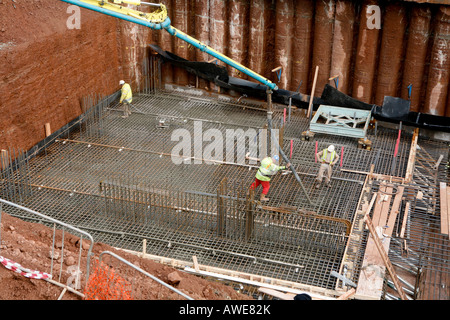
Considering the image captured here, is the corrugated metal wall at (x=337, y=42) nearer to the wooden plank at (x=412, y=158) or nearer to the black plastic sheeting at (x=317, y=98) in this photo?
the black plastic sheeting at (x=317, y=98)

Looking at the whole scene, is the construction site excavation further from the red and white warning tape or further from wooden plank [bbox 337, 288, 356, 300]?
the red and white warning tape

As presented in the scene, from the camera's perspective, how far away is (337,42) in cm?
1991

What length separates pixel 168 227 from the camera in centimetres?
1500

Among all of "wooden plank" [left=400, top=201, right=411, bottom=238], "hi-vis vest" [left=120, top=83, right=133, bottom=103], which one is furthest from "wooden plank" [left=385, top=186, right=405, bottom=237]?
"hi-vis vest" [left=120, top=83, right=133, bottom=103]

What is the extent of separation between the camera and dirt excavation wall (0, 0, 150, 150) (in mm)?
16641

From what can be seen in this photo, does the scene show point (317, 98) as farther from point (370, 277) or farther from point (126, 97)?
point (370, 277)

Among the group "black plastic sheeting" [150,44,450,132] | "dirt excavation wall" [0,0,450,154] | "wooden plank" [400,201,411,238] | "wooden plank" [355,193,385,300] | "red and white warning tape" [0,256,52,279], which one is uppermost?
"dirt excavation wall" [0,0,450,154]

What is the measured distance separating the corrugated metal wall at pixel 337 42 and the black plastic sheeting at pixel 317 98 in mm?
324

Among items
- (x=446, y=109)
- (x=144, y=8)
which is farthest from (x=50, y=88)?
(x=446, y=109)

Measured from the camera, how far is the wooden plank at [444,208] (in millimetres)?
14315

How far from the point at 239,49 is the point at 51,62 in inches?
259

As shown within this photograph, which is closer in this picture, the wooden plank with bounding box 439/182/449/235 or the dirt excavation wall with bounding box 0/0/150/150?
the wooden plank with bounding box 439/182/449/235

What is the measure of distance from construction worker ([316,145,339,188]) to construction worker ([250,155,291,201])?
1.49 meters
